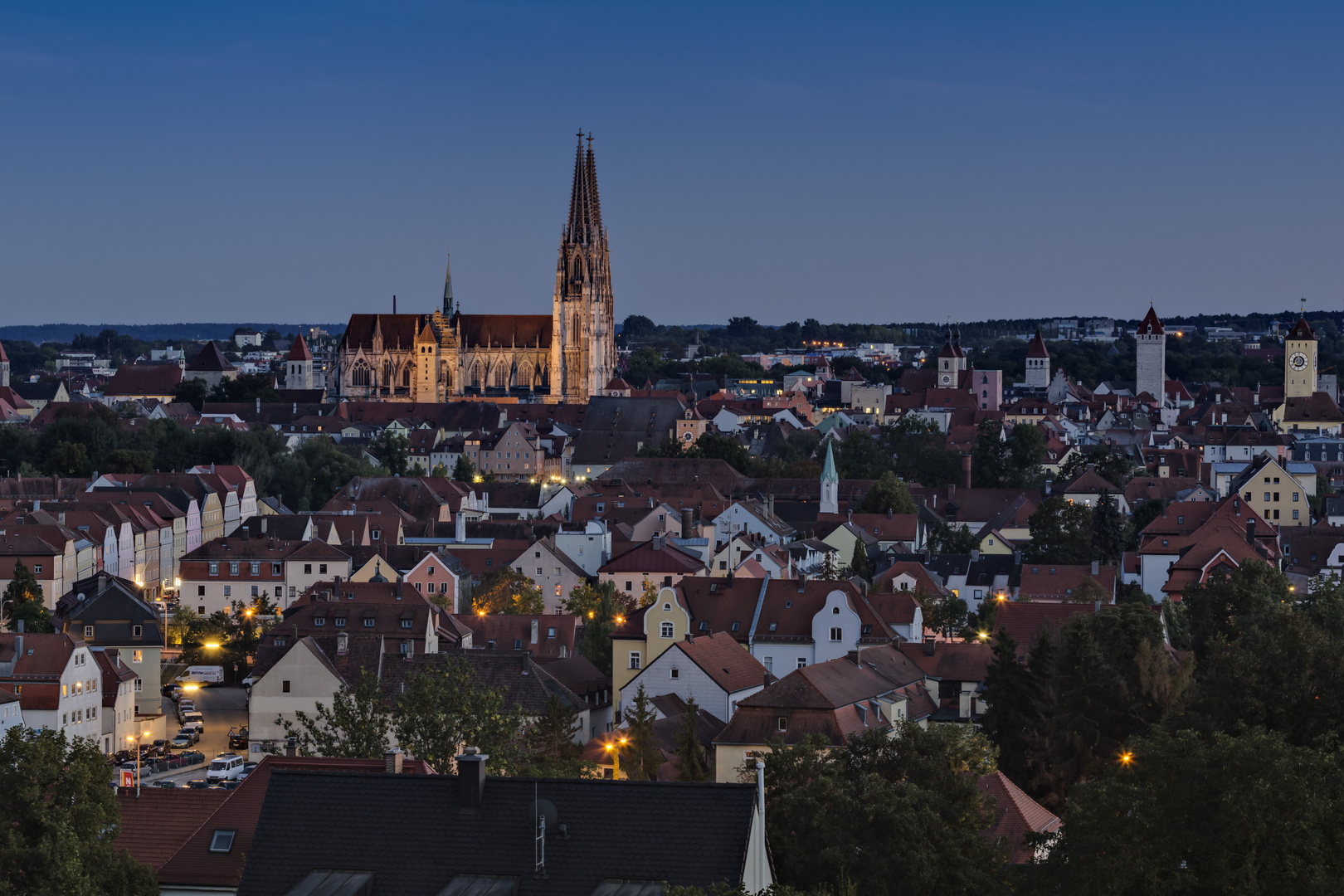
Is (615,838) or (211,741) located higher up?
(615,838)

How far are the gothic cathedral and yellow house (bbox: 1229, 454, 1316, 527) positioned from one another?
3423 inches

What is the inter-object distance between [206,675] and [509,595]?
11.4 metres

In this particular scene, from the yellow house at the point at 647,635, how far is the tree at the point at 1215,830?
26614mm

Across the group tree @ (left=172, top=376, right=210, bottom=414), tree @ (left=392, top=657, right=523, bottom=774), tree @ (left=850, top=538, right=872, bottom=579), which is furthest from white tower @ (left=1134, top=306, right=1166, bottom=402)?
tree @ (left=392, top=657, right=523, bottom=774)

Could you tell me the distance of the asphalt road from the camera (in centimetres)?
4725

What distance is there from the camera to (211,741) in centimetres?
4912

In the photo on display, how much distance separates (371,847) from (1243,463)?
345 feet

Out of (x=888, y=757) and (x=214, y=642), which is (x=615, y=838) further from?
A: (x=214, y=642)

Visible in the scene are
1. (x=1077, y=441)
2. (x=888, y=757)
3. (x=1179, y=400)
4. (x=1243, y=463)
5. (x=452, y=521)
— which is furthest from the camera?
(x=1179, y=400)

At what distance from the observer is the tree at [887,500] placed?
91.9m

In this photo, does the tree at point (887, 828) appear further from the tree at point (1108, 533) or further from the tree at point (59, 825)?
the tree at point (1108, 533)

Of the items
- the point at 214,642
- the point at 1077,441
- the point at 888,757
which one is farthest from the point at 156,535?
the point at 1077,441

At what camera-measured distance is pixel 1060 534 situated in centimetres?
8350

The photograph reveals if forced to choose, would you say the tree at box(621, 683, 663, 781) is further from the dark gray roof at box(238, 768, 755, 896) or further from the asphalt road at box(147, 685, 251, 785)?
the dark gray roof at box(238, 768, 755, 896)
